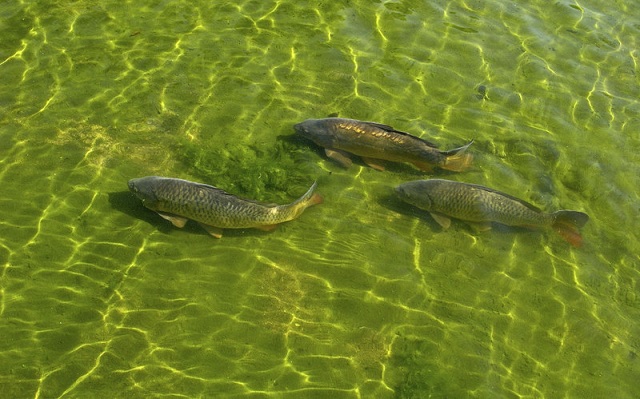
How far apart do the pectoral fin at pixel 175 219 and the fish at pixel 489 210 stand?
2.99 m

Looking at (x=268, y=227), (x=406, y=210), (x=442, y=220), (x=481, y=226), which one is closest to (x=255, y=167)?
(x=268, y=227)

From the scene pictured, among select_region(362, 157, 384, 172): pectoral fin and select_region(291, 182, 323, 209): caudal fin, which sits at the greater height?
select_region(291, 182, 323, 209): caudal fin

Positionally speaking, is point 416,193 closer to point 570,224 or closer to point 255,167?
point 570,224

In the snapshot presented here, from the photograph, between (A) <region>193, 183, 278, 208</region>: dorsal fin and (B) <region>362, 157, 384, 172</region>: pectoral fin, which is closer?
(A) <region>193, 183, 278, 208</region>: dorsal fin

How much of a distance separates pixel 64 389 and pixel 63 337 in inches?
24.7

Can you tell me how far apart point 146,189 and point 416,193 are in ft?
11.2

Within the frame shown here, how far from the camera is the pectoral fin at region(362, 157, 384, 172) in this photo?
8289 mm

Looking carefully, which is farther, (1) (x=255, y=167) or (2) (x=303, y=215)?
(1) (x=255, y=167)

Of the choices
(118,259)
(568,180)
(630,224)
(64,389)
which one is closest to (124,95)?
(118,259)

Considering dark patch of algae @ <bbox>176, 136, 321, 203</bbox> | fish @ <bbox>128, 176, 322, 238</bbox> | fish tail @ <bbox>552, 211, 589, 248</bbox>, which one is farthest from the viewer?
dark patch of algae @ <bbox>176, 136, 321, 203</bbox>

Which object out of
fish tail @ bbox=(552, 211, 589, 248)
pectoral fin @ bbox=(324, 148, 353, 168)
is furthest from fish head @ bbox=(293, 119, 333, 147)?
fish tail @ bbox=(552, 211, 589, 248)

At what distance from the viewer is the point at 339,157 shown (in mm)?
8305

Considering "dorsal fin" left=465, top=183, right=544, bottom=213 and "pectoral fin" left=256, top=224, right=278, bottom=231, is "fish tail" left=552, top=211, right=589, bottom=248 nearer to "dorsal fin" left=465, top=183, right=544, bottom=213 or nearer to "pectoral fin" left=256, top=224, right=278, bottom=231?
"dorsal fin" left=465, top=183, right=544, bottom=213

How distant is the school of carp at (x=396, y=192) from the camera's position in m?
7.03
